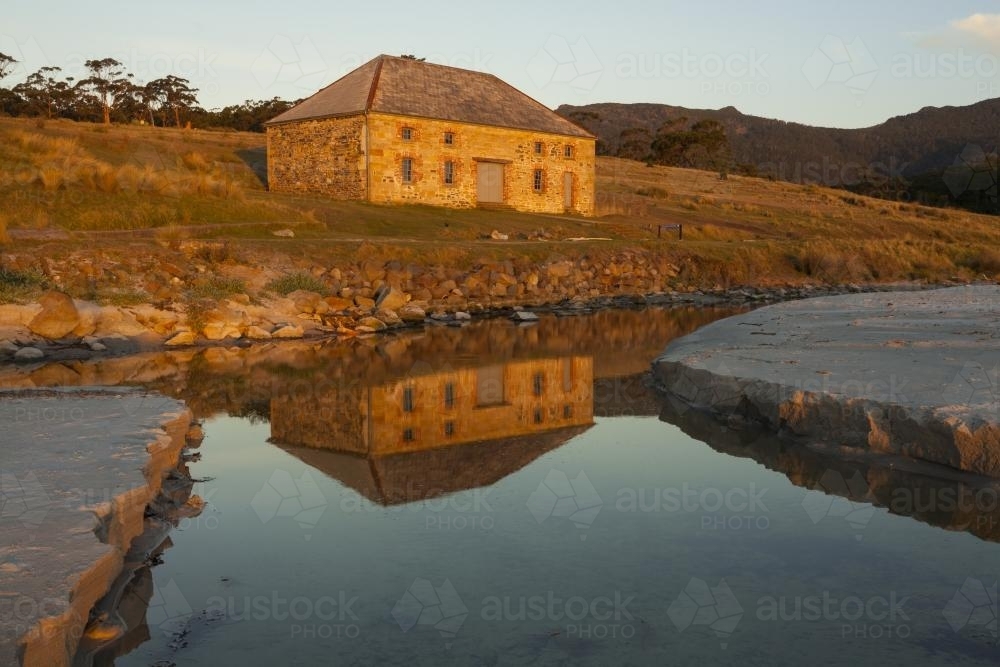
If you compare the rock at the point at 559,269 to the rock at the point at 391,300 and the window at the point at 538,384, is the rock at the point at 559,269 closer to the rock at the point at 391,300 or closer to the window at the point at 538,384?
the rock at the point at 391,300

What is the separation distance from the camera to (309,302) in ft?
71.2

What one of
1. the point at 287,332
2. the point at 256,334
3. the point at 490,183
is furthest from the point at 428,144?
the point at 256,334

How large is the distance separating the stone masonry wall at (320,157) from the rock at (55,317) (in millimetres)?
19912

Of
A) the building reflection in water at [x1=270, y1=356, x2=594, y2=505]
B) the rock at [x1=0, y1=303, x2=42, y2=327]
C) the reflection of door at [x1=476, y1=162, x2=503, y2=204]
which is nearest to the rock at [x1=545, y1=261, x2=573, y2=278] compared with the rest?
the building reflection in water at [x1=270, y1=356, x2=594, y2=505]

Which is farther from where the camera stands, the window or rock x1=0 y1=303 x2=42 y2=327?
rock x1=0 y1=303 x2=42 y2=327

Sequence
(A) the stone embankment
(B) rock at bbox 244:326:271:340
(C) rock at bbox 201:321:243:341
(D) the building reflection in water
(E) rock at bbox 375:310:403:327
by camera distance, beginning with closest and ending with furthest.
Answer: (D) the building reflection in water → (A) the stone embankment → (C) rock at bbox 201:321:243:341 → (B) rock at bbox 244:326:271:340 → (E) rock at bbox 375:310:403:327

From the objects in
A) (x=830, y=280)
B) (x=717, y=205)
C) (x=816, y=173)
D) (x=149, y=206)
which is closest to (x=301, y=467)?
(x=149, y=206)

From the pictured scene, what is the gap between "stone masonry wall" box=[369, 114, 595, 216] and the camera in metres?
36.8

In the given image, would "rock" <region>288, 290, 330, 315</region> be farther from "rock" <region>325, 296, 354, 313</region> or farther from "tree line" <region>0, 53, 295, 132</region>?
"tree line" <region>0, 53, 295, 132</region>

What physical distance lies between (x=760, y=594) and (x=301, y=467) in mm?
5540

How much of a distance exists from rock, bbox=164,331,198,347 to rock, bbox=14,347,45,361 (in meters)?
2.54

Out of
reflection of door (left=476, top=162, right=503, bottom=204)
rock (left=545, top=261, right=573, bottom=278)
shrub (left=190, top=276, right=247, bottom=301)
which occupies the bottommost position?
rock (left=545, top=261, right=573, bottom=278)

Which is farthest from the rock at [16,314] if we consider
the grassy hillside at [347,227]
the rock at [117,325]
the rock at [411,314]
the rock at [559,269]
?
the rock at [559,269]

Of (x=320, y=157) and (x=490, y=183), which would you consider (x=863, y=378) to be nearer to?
(x=490, y=183)
